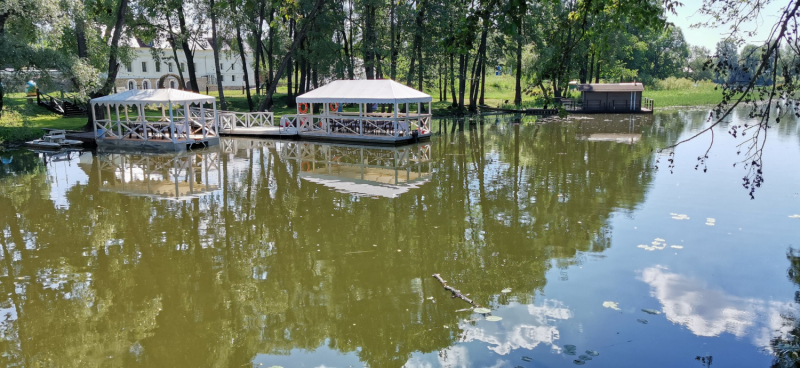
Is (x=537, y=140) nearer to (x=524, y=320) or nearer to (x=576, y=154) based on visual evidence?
(x=576, y=154)

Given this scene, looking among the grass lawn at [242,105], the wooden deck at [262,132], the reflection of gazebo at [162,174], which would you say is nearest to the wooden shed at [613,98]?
the grass lawn at [242,105]

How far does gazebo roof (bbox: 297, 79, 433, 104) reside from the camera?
2278cm

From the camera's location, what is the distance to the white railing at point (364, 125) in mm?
23594

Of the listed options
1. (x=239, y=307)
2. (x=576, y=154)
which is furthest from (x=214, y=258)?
(x=576, y=154)

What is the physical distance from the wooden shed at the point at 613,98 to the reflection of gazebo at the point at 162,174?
2832cm

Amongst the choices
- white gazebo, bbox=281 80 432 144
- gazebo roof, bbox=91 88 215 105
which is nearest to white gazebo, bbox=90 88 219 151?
gazebo roof, bbox=91 88 215 105

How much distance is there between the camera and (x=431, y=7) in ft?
112

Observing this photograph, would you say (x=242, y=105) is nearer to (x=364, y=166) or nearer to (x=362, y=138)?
(x=362, y=138)

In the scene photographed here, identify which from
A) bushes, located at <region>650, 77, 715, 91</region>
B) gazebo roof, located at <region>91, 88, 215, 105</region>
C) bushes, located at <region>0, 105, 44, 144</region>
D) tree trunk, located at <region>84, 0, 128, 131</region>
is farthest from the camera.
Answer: bushes, located at <region>650, 77, 715, 91</region>

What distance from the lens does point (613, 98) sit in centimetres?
3966

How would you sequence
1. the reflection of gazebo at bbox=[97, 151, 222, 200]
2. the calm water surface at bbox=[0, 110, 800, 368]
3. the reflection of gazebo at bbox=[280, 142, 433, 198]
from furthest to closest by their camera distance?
the reflection of gazebo at bbox=[280, 142, 433, 198] → the reflection of gazebo at bbox=[97, 151, 222, 200] → the calm water surface at bbox=[0, 110, 800, 368]

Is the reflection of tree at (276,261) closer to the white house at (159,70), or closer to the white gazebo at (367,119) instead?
the white gazebo at (367,119)

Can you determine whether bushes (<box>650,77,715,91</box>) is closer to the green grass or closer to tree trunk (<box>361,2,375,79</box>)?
the green grass

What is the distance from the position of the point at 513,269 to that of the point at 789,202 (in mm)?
7070
